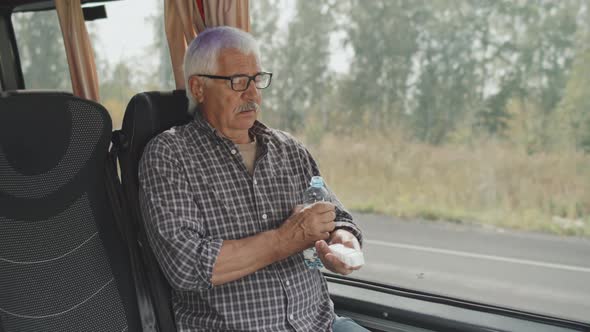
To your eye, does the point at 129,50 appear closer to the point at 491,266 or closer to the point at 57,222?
the point at 57,222

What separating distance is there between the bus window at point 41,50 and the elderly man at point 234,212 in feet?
4.59

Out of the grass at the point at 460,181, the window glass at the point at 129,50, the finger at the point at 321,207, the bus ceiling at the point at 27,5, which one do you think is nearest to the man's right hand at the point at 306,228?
the finger at the point at 321,207

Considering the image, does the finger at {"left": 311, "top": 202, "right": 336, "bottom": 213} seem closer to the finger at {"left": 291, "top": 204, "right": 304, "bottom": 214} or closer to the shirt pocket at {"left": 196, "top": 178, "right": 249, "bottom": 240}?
the finger at {"left": 291, "top": 204, "right": 304, "bottom": 214}

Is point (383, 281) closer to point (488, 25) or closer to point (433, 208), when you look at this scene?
point (433, 208)

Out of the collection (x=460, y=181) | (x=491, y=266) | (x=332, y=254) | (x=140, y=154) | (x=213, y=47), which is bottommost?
(x=491, y=266)

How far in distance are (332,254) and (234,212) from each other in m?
0.33

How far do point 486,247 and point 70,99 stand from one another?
181 cm

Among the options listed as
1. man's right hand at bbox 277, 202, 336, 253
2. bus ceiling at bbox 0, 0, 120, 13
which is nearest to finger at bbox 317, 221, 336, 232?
man's right hand at bbox 277, 202, 336, 253

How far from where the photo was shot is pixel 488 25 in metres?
2.15

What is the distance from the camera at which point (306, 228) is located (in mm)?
1493

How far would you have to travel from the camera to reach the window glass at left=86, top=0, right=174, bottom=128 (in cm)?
232

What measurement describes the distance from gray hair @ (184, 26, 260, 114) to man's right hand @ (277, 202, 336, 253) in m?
0.54

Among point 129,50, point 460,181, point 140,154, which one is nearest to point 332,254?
point 140,154

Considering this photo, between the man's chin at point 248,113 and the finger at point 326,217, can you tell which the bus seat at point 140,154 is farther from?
the finger at point 326,217
